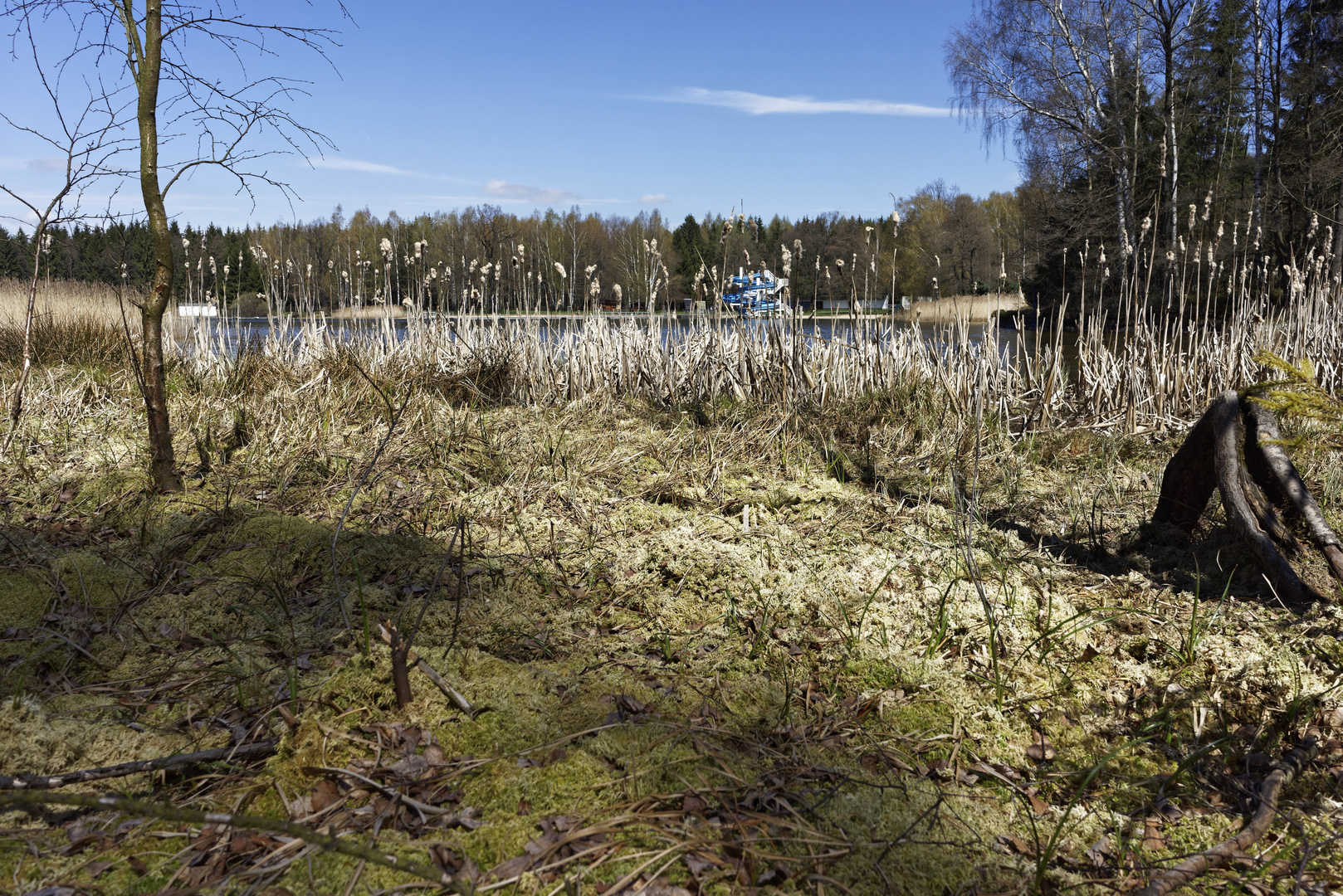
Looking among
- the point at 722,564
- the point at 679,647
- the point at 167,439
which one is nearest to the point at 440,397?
the point at 167,439

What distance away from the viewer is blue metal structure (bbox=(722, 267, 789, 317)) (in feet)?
17.5

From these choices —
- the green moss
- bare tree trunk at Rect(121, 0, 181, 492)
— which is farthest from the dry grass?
the green moss

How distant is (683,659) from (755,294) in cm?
403

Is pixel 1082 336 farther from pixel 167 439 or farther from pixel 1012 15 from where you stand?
pixel 1012 15

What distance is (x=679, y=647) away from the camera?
218cm

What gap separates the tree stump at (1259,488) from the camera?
2277 millimetres

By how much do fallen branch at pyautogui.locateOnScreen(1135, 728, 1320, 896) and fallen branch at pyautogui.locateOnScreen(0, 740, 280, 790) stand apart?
1792 mm

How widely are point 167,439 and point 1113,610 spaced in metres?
3.63

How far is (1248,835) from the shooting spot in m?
1.50

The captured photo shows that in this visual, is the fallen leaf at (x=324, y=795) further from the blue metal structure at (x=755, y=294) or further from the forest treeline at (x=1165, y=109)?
the forest treeline at (x=1165, y=109)

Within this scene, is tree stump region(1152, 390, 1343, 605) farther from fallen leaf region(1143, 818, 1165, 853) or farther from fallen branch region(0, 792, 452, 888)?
fallen branch region(0, 792, 452, 888)

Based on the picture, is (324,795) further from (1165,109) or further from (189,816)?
(1165,109)

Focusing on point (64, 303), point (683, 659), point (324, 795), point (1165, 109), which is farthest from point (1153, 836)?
point (1165, 109)

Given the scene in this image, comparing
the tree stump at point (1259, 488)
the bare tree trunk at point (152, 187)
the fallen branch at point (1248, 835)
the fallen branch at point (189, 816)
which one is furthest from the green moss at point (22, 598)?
the tree stump at point (1259, 488)
